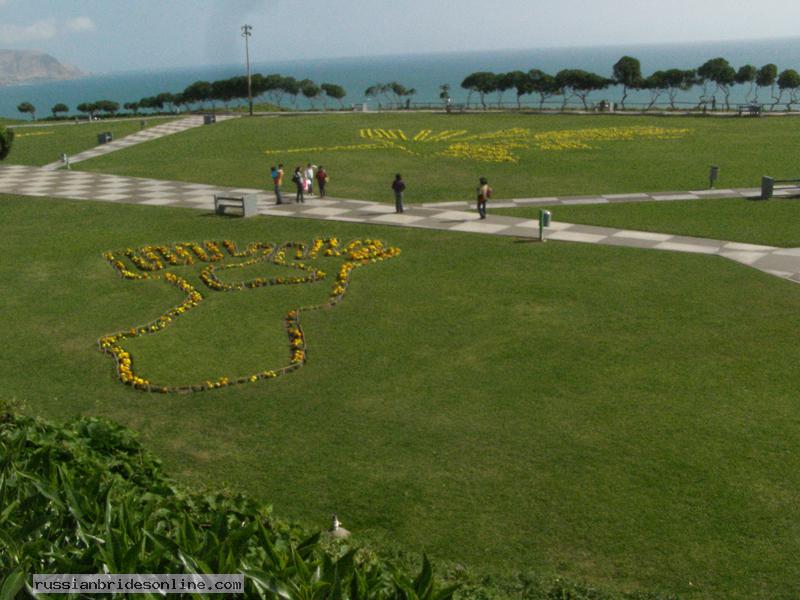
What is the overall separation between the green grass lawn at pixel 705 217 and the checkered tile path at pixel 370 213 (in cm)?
84

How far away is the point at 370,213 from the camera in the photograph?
98.6ft

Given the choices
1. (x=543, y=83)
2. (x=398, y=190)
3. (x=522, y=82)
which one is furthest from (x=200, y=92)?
(x=398, y=190)

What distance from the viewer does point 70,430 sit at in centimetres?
944

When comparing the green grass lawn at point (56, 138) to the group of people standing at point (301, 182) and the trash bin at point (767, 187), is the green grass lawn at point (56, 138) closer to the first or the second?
the group of people standing at point (301, 182)

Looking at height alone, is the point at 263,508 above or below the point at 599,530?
above

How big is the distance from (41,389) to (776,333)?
1491 centimetres

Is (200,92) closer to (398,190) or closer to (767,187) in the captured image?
(398,190)

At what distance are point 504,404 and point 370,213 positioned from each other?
17288mm

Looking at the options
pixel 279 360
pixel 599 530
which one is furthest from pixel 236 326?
pixel 599 530

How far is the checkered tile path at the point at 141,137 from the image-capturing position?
1911 inches

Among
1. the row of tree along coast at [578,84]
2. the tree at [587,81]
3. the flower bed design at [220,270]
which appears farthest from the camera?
the tree at [587,81]

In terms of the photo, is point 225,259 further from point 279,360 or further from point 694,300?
point 694,300

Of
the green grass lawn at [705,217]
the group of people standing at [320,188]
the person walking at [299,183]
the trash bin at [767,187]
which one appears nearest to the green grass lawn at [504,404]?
the green grass lawn at [705,217]

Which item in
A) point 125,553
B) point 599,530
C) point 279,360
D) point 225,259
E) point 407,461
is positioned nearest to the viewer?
point 125,553
